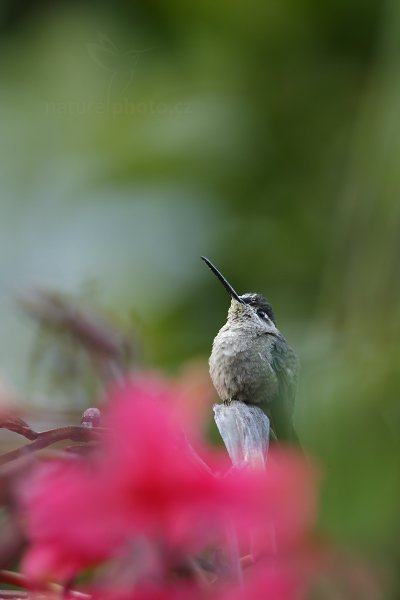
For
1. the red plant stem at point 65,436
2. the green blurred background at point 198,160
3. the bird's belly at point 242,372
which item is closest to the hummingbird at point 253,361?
A: the bird's belly at point 242,372

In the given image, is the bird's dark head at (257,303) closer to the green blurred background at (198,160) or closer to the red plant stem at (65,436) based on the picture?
the red plant stem at (65,436)

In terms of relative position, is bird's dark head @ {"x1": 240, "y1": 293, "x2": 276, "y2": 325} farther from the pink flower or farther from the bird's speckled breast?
the pink flower

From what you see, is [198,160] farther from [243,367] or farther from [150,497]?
[150,497]

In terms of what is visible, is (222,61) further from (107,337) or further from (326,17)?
(107,337)

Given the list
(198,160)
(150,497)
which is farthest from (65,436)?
(198,160)

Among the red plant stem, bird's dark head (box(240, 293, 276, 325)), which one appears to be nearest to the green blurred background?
bird's dark head (box(240, 293, 276, 325))

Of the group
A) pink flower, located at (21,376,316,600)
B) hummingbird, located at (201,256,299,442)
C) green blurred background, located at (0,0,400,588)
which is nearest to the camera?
pink flower, located at (21,376,316,600)

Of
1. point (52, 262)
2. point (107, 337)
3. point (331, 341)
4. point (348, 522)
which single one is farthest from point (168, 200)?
point (107, 337)
